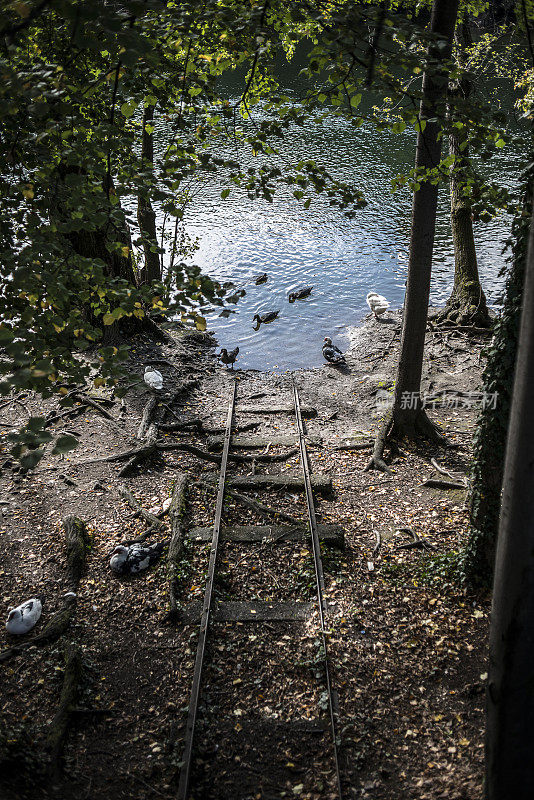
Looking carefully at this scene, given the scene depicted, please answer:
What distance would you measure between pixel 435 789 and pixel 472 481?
136 inches

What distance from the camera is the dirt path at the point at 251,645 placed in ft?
17.1

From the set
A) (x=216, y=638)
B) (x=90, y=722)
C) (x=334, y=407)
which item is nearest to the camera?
(x=90, y=722)

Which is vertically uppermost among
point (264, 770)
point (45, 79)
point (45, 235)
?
point (45, 79)

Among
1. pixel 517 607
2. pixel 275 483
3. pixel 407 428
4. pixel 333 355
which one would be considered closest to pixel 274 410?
pixel 407 428

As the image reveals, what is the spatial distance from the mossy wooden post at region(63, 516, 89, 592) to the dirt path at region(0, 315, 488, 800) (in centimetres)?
16

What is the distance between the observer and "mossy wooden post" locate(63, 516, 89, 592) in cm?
775

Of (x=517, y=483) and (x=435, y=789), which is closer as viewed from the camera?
(x=517, y=483)

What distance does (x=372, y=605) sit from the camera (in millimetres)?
7258

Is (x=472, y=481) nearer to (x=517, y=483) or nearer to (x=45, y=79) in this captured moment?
(x=517, y=483)

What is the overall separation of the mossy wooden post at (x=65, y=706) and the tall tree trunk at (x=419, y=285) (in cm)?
592

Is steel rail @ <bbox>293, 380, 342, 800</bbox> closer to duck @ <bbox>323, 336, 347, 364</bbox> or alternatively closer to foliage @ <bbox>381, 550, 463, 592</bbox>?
foliage @ <bbox>381, 550, 463, 592</bbox>

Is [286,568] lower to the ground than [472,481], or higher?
lower

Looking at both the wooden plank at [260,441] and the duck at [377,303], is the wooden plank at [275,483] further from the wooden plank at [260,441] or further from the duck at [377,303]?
the duck at [377,303]

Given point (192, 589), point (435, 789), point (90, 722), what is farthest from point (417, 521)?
point (90, 722)
